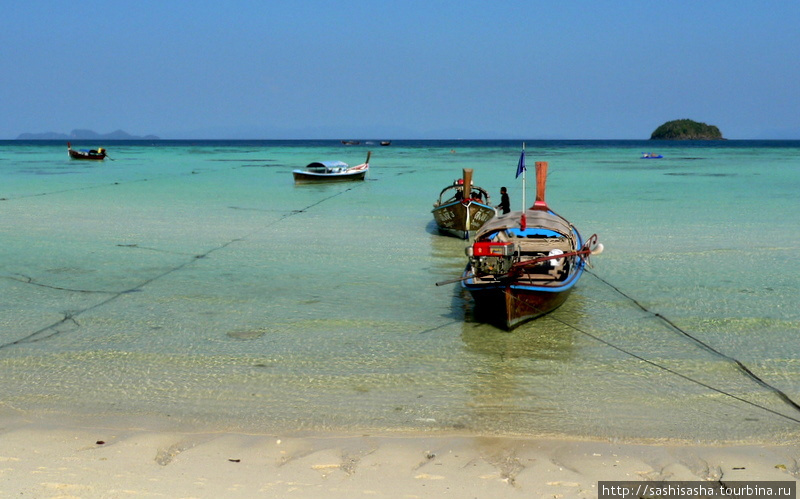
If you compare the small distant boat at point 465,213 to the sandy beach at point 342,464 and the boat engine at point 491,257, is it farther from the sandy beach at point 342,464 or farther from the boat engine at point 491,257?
the sandy beach at point 342,464

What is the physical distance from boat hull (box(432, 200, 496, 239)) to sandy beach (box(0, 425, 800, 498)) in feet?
50.4

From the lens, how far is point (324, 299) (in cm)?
1509

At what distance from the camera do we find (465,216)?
76.1 feet

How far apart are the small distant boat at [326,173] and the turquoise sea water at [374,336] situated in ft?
77.8

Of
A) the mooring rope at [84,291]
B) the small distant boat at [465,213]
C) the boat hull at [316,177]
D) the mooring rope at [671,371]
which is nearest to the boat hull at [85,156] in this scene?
the boat hull at [316,177]

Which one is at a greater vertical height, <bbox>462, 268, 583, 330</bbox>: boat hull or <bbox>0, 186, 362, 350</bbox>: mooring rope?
<bbox>462, 268, 583, 330</bbox>: boat hull

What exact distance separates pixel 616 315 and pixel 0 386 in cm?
1020

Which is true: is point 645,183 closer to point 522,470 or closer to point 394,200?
point 394,200

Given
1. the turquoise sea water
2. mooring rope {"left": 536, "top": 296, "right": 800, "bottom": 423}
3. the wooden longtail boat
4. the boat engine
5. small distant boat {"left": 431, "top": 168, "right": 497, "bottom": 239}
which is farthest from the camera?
small distant boat {"left": 431, "top": 168, "right": 497, "bottom": 239}

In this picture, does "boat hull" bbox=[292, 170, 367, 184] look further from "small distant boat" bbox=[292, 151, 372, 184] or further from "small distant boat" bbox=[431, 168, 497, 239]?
"small distant boat" bbox=[431, 168, 497, 239]

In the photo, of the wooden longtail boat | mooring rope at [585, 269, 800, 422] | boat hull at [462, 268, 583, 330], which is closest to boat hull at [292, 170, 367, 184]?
mooring rope at [585, 269, 800, 422]

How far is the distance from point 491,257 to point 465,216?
1079 centimetres

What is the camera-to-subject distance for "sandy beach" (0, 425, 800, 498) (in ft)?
22.5

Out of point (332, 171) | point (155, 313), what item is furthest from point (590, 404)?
point (332, 171)
